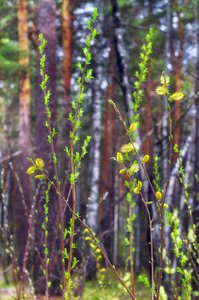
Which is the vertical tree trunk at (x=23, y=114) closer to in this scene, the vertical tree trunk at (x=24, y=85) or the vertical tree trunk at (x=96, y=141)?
the vertical tree trunk at (x=24, y=85)

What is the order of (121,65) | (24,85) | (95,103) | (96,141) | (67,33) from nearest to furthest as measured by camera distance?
(121,65), (96,141), (95,103), (24,85), (67,33)

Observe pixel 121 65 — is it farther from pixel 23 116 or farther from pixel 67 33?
pixel 67 33

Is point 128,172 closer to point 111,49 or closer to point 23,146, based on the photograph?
point 23,146

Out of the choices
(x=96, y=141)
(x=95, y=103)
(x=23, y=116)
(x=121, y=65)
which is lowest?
(x=96, y=141)

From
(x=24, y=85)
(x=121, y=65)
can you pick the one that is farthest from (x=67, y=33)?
(x=121, y=65)

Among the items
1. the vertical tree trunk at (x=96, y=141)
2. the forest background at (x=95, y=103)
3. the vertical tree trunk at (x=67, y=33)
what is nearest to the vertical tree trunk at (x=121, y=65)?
the forest background at (x=95, y=103)

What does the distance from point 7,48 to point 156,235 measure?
7283 mm

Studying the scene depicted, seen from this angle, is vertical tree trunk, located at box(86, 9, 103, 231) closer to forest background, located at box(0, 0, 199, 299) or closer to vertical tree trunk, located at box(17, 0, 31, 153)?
forest background, located at box(0, 0, 199, 299)

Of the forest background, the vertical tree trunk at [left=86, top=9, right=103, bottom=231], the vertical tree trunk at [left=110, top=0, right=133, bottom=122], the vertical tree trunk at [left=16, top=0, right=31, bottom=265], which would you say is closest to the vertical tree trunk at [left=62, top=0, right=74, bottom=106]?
the forest background

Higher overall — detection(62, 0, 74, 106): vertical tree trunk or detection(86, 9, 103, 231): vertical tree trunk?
detection(62, 0, 74, 106): vertical tree trunk

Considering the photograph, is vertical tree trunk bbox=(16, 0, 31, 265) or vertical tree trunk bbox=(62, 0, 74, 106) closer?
vertical tree trunk bbox=(16, 0, 31, 265)

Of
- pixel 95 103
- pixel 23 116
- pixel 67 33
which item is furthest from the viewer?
pixel 67 33

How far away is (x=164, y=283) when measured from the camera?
679 centimetres

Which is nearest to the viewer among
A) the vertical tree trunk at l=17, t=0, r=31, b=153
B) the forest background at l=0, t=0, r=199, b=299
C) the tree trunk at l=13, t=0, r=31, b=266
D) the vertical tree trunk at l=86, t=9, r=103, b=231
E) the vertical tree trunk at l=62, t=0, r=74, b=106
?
the forest background at l=0, t=0, r=199, b=299
